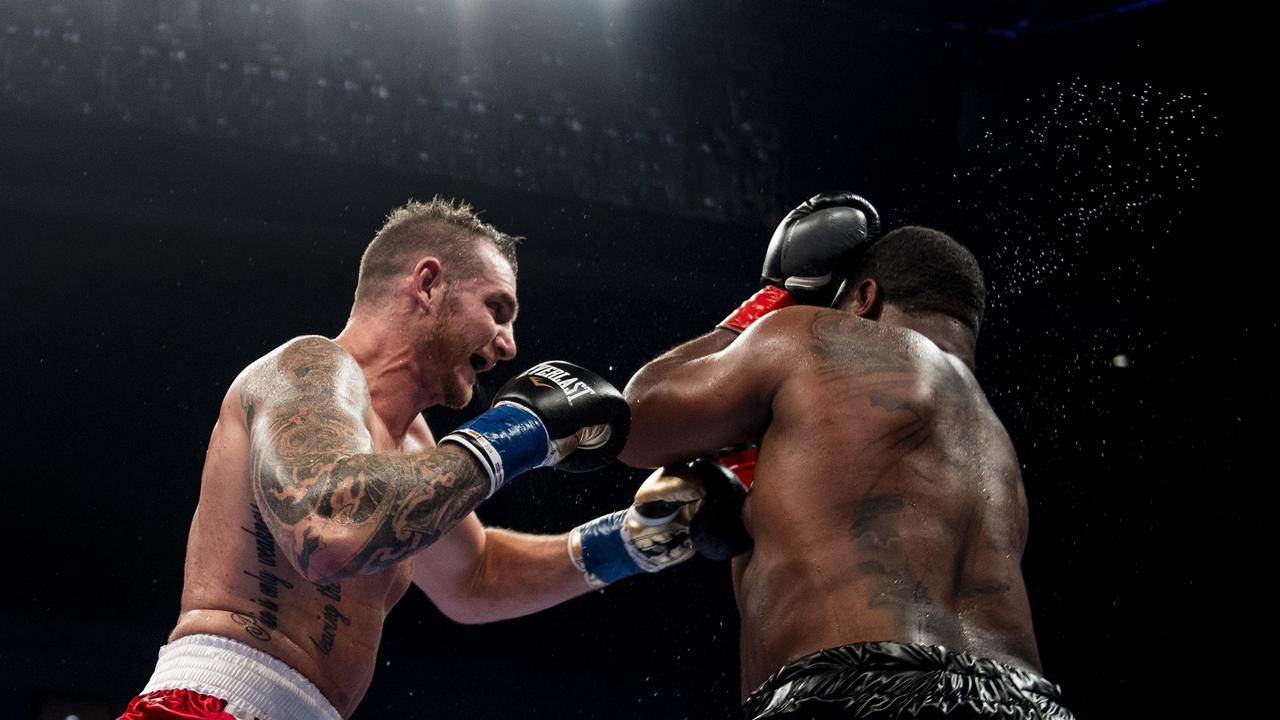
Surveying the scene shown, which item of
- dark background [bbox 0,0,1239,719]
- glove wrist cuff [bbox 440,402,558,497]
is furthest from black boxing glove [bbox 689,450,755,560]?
dark background [bbox 0,0,1239,719]

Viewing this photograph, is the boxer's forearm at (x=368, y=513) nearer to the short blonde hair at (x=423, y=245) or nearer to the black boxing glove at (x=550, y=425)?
the black boxing glove at (x=550, y=425)

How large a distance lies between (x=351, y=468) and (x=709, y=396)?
0.61 meters

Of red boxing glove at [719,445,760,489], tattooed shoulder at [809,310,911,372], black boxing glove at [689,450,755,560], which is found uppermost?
tattooed shoulder at [809,310,911,372]

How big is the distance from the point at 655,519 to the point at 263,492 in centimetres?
85

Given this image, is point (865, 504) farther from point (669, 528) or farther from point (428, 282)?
point (428, 282)

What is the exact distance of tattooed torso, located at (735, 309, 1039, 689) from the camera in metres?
1.66

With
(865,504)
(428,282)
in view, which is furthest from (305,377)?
(865,504)

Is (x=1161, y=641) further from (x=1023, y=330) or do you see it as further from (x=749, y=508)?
(x=749, y=508)

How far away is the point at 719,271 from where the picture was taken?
206 inches

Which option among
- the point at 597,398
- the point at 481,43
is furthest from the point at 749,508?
the point at 481,43

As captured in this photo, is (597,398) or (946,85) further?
(946,85)

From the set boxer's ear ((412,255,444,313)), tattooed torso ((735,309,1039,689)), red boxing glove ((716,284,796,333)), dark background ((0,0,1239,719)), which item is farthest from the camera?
dark background ((0,0,1239,719))

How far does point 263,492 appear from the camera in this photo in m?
1.80

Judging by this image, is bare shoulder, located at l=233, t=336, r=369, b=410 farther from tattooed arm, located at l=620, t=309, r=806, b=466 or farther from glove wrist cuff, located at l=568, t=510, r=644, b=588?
glove wrist cuff, located at l=568, t=510, r=644, b=588
